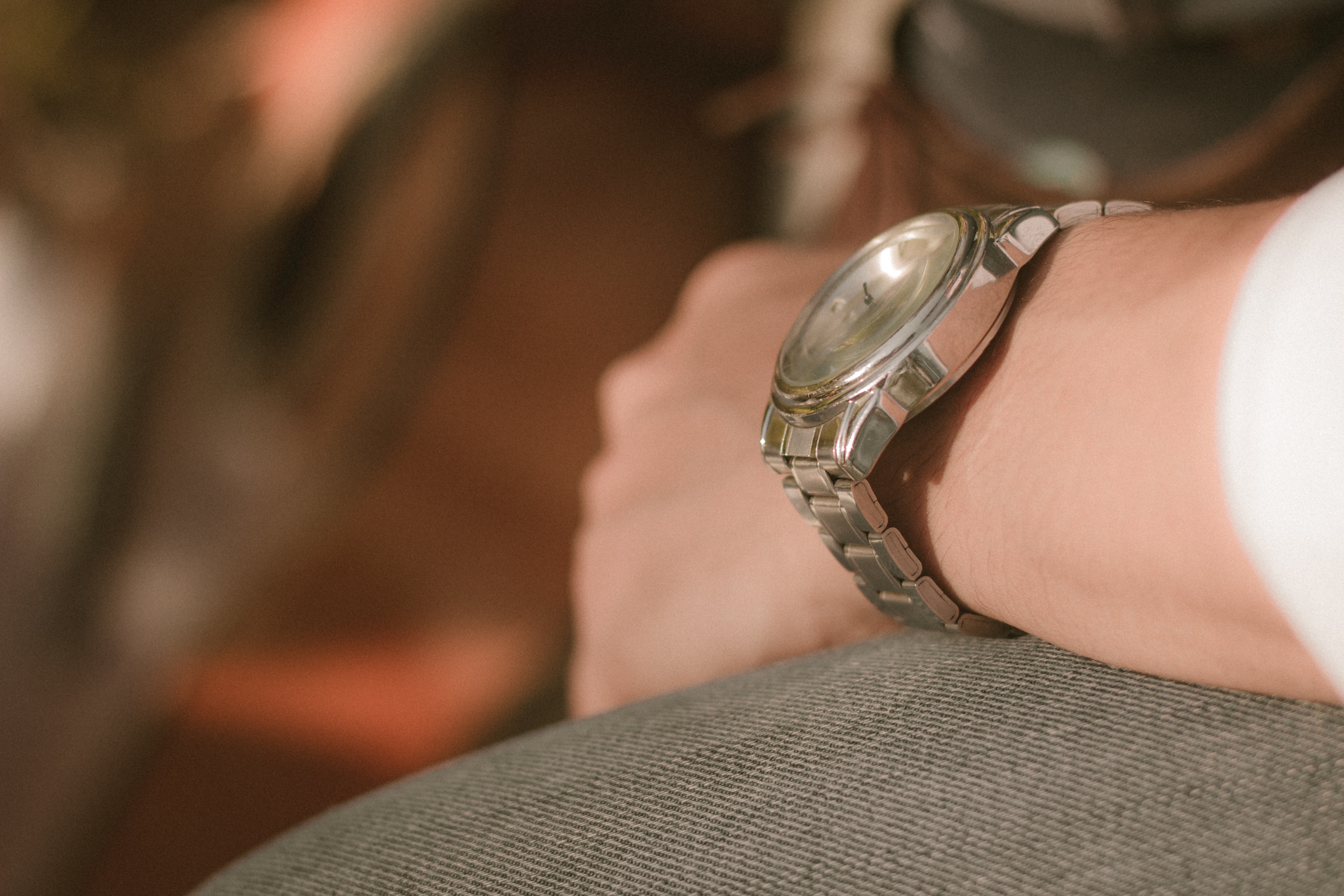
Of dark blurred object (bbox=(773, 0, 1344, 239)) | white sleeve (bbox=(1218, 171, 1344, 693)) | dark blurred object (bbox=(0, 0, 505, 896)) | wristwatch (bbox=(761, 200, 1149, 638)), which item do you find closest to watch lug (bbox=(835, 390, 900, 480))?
wristwatch (bbox=(761, 200, 1149, 638))

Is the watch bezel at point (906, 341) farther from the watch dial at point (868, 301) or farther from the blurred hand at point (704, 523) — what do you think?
the blurred hand at point (704, 523)

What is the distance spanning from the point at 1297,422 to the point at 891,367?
126 millimetres

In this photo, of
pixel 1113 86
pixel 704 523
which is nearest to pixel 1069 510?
pixel 704 523

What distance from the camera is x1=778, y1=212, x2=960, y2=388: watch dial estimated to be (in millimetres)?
319

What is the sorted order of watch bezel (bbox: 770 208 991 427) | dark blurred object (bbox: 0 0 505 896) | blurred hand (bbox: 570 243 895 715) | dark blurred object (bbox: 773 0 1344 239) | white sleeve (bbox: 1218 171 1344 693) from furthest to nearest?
dark blurred object (bbox: 0 0 505 896), dark blurred object (bbox: 773 0 1344 239), blurred hand (bbox: 570 243 895 715), watch bezel (bbox: 770 208 991 427), white sleeve (bbox: 1218 171 1344 693)

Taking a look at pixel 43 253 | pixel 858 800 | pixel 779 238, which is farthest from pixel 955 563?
pixel 43 253

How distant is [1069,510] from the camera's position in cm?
27

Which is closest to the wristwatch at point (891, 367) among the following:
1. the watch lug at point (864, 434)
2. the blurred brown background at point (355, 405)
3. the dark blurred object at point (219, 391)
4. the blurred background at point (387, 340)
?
the watch lug at point (864, 434)

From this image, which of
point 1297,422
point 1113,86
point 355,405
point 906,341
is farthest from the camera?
point 355,405

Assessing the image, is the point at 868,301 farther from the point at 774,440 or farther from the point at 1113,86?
the point at 1113,86

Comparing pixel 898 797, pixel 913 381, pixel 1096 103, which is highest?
pixel 1096 103

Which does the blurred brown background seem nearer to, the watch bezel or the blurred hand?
the blurred hand

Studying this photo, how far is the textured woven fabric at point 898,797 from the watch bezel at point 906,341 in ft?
0.31

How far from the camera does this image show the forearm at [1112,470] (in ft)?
0.76
